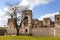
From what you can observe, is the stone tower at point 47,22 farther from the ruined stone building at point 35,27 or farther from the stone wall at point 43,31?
the stone wall at point 43,31

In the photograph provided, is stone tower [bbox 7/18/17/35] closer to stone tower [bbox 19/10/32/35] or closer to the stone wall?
stone tower [bbox 19/10/32/35]

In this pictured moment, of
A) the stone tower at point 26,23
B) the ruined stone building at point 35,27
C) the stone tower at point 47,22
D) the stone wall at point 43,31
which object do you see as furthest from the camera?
the stone tower at point 47,22

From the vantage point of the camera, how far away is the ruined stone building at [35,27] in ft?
149

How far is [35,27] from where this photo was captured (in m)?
50.2

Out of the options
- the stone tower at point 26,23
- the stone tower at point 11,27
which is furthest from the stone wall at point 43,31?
the stone tower at point 11,27

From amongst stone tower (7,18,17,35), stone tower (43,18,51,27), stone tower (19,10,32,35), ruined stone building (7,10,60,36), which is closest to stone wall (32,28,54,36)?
ruined stone building (7,10,60,36)

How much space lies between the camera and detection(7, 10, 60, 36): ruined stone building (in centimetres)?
4528

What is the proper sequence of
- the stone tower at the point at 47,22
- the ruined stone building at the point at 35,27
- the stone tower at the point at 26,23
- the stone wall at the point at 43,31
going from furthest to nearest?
the stone tower at the point at 47,22 → the stone tower at the point at 26,23 → the stone wall at the point at 43,31 → the ruined stone building at the point at 35,27

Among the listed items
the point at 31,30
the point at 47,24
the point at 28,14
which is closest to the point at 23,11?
the point at 28,14

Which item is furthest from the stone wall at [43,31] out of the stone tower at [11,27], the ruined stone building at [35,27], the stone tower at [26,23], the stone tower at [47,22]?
the stone tower at [11,27]

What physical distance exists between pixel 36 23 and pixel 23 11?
6.43 metres

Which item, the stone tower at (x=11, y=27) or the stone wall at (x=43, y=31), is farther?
the stone tower at (x=11, y=27)

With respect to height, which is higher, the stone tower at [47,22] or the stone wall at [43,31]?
the stone tower at [47,22]

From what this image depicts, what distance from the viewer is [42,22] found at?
5266 cm
